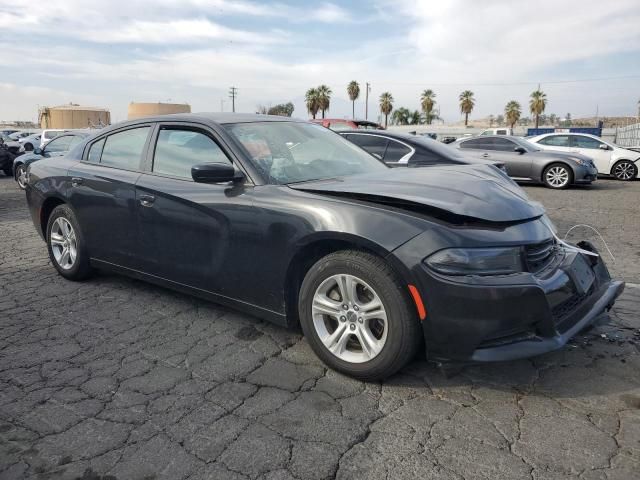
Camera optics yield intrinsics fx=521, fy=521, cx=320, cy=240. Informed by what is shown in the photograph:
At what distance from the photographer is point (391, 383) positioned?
2.94 meters

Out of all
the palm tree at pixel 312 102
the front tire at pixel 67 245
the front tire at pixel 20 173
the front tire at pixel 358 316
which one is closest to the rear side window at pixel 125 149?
the front tire at pixel 67 245

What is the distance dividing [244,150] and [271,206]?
555mm

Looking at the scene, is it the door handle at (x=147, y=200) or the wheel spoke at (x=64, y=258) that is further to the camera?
the wheel spoke at (x=64, y=258)

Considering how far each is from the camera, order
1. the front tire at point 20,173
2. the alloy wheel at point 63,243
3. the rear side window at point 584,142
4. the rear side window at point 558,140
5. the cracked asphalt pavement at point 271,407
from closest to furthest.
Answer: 1. the cracked asphalt pavement at point 271,407
2. the alloy wheel at point 63,243
3. the front tire at point 20,173
4. the rear side window at point 558,140
5. the rear side window at point 584,142

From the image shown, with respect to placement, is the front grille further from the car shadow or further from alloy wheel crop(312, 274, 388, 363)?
alloy wheel crop(312, 274, 388, 363)

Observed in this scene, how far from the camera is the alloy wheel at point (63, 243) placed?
4770 millimetres

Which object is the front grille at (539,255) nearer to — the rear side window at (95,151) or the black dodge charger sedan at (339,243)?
the black dodge charger sedan at (339,243)

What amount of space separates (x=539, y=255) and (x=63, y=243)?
413cm

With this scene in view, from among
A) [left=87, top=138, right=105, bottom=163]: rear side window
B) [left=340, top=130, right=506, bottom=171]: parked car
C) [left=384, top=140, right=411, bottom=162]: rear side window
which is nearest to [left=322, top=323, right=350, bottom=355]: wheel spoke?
[left=87, top=138, right=105, bottom=163]: rear side window

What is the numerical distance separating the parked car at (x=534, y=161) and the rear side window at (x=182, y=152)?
985 centimetres

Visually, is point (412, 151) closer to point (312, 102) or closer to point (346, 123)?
point (346, 123)

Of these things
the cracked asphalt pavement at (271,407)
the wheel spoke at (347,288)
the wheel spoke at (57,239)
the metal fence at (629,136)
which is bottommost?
the cracked asphalt pavement at (271,407)

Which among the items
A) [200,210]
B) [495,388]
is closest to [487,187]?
[495,388]

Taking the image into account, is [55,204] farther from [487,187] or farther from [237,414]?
[487,187]
